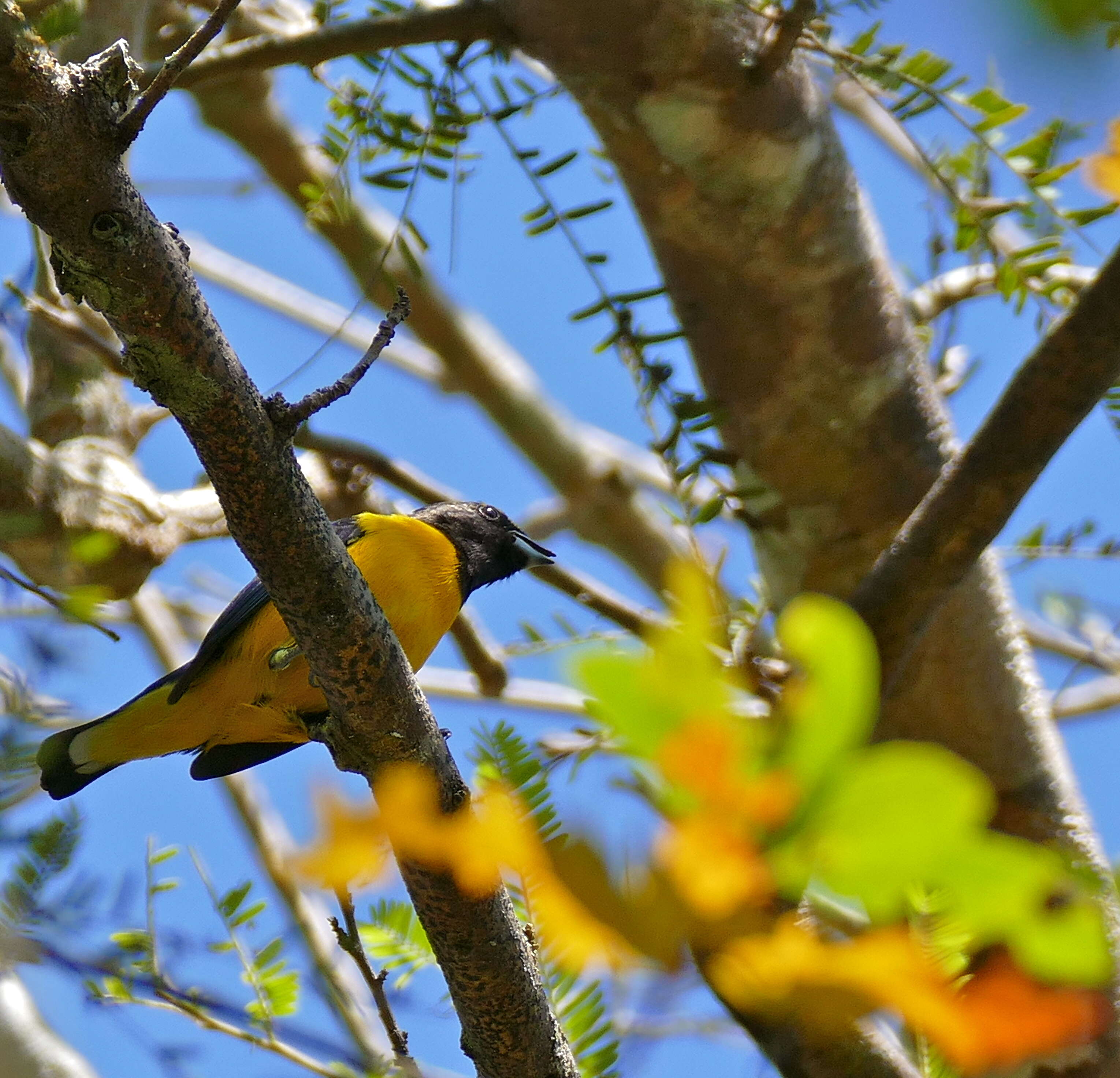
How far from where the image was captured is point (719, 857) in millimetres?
539

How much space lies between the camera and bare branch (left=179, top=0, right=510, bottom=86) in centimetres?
289

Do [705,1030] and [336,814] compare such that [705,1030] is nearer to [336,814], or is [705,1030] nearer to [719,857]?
[336,814]

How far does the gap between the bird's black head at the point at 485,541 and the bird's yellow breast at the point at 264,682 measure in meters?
0.47

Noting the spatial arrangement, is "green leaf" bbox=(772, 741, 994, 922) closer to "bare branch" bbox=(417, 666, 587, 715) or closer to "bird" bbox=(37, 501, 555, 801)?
"bird" bbox=(37, 501, 555, 801)

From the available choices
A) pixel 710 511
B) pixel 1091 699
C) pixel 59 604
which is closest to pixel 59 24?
pixel 59 604

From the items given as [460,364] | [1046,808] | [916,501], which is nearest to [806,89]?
[916,501]

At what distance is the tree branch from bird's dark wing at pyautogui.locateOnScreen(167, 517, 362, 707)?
168cm

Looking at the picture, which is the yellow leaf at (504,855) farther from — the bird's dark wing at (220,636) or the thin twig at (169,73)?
the bird's dark wing at (220,636)

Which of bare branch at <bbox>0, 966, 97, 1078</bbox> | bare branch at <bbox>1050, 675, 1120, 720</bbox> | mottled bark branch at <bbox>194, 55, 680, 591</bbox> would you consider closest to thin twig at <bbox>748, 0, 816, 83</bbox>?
mottled bark branch at <bbox>194, 55, 680, 591</bbox>

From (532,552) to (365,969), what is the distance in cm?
264

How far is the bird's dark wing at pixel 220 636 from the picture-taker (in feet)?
11.3

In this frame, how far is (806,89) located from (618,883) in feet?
9.69

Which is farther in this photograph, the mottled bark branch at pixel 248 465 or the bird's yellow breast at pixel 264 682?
the bird's yellow breast at pixel 264 682

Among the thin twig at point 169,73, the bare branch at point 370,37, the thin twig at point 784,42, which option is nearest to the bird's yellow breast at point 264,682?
the bare branch at point 370,37
